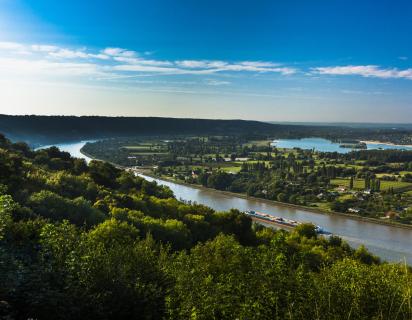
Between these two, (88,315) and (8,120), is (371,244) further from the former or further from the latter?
(8,120)

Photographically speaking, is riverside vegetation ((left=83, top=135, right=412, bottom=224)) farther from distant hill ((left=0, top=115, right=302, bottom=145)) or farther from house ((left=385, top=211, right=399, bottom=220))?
distant hill ((left=0, top=115, right=302, bottom=145))

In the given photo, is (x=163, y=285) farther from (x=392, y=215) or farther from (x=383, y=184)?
(x=383, y=184)

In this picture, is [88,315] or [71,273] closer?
[88,315]

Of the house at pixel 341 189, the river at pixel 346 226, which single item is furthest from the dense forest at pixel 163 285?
the house at pixel 341 189

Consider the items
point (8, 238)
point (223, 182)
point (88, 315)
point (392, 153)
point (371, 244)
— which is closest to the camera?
point (88, 315)

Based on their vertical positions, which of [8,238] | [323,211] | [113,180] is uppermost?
[8,238]

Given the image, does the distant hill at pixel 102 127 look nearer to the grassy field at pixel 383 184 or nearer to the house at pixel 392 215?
the grassy field at pixel 383 184

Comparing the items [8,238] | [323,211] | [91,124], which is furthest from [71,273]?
[91,124]
